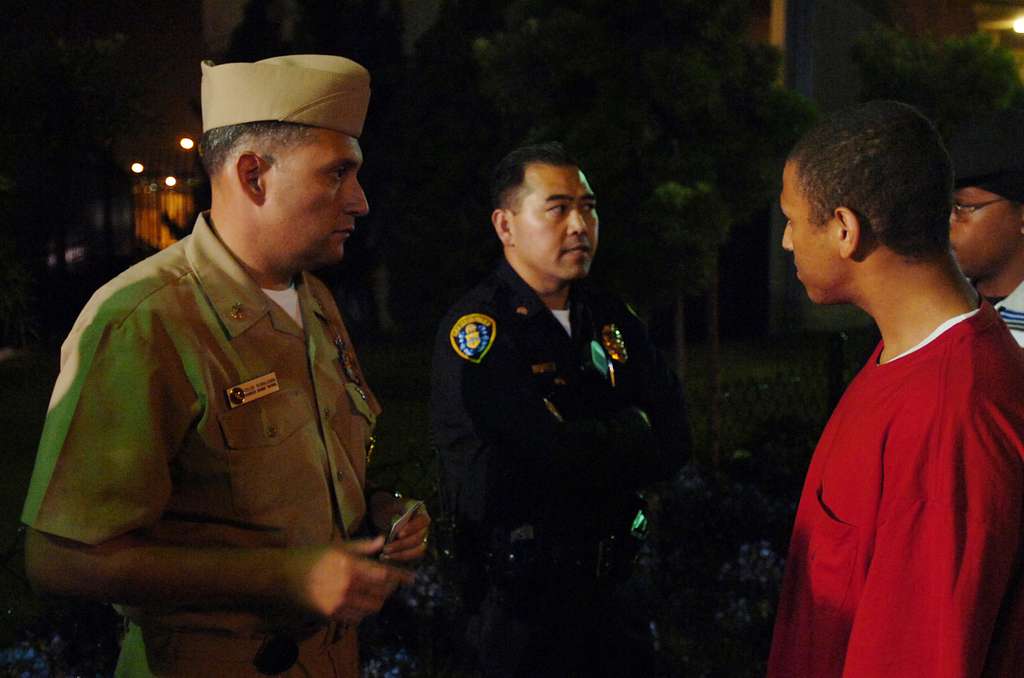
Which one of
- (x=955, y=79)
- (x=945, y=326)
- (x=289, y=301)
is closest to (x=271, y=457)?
(x=289, y=301)

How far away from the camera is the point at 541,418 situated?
3.03 metres

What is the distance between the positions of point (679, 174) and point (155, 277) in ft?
13.4

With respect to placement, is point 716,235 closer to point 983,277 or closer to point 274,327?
point 983,277

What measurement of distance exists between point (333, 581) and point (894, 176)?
121cm

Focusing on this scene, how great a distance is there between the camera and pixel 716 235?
573 cm

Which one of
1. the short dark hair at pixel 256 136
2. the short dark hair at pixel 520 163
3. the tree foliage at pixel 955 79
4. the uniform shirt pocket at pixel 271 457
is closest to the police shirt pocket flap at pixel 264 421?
the uniform shirt pocket at pixel 271 457

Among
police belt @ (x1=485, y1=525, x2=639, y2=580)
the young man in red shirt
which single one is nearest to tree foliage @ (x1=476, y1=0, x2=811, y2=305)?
police belt @ (x1=485, y1=525, x2=639, y2=580)

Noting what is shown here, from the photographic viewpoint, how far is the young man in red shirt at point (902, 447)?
154 cm

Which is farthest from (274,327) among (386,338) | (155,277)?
(386,338)

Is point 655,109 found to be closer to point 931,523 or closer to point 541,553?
point 541,553

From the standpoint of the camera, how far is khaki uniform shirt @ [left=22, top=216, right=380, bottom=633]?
1.71 m

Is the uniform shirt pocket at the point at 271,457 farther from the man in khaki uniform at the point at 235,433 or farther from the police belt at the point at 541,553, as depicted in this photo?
the police belt at the point at 541,553

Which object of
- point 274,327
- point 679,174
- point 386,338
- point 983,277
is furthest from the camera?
point 386,338

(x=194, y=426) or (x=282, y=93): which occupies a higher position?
(x=282, y=93)
